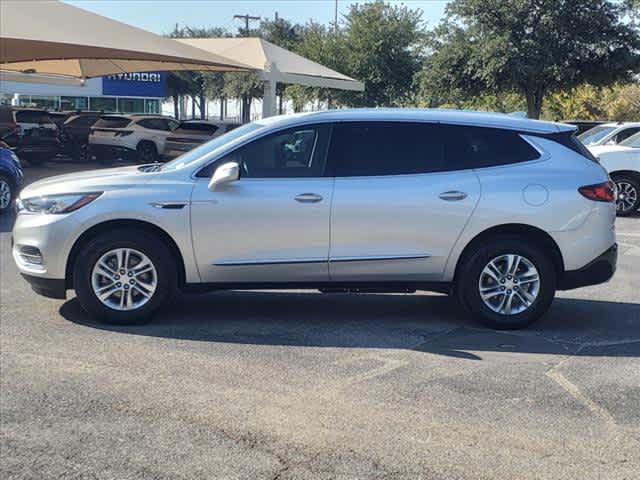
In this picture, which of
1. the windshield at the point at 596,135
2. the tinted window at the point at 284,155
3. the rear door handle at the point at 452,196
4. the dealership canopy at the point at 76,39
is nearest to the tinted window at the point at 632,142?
the windshield at the point at 596,135

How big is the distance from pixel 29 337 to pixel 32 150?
1751cm

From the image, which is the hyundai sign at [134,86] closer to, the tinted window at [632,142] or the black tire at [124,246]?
the tinted window at [632,142]

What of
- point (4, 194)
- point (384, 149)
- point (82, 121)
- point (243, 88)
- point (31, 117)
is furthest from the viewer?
point (243, 88)

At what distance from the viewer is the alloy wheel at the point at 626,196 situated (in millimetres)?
14641

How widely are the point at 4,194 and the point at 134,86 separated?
127ft

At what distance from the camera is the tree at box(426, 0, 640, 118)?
25.5 metres

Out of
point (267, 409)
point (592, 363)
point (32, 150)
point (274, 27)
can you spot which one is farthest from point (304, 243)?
point (274, 27)

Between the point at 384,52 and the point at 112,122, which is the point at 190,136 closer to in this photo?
the point at 112,122

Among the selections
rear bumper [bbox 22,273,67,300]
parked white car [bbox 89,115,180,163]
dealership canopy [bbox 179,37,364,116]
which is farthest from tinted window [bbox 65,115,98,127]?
rear bumper [bbox 22,273,67,300]

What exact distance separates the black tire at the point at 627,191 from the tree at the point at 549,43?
11.6 metres

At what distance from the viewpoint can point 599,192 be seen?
6.51m

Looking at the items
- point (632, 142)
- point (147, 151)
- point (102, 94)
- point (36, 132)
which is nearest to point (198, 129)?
point (147, 151)

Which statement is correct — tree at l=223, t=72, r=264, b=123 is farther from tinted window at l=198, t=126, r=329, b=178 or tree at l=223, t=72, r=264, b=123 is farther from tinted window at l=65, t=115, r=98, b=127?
tinted window at l=198, t=126, r=329, b=178

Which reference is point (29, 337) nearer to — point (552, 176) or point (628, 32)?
point (552, 176)
